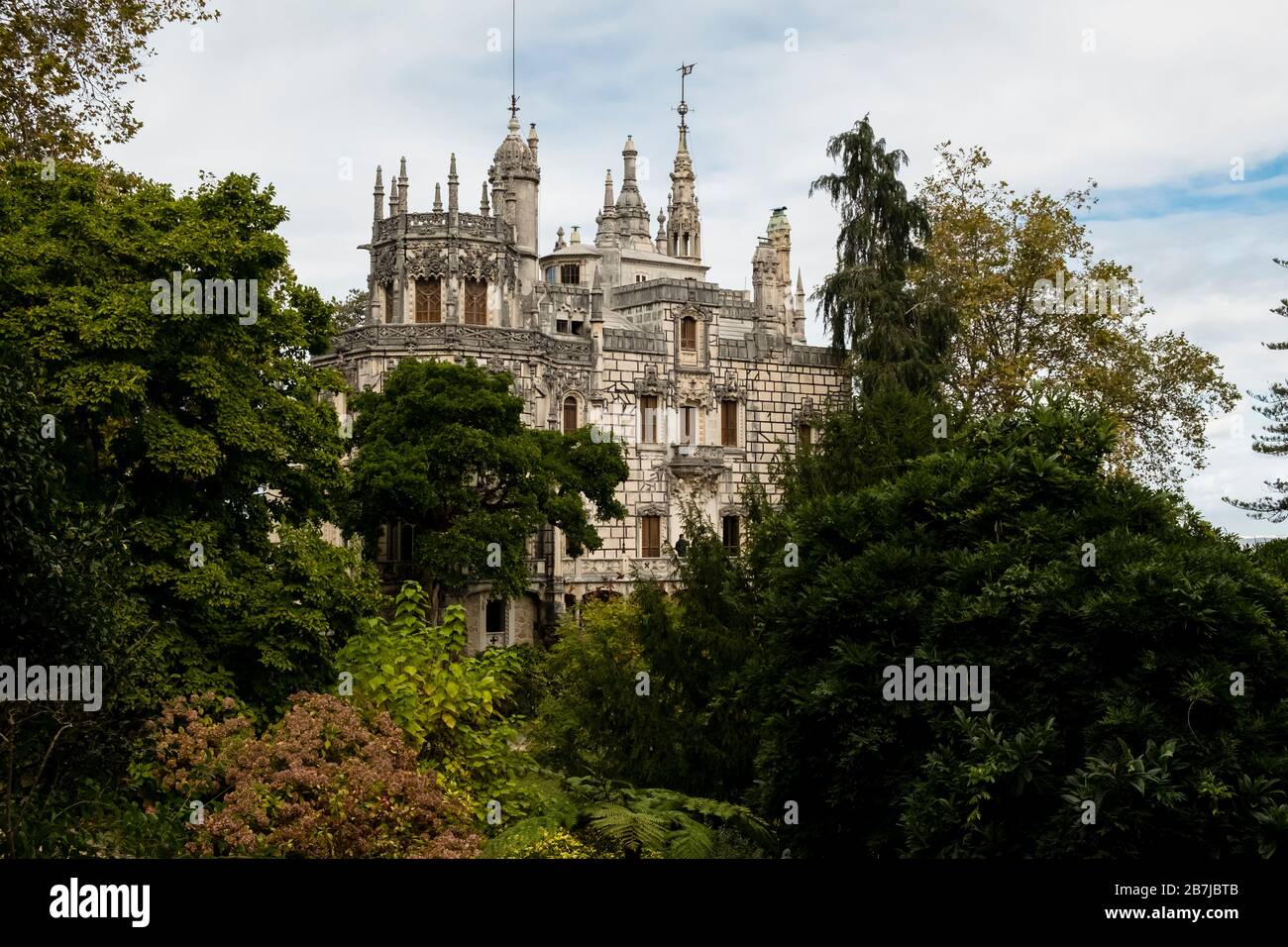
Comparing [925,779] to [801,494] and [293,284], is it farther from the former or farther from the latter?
[293,284]

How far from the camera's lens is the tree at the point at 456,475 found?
4812 centimetres

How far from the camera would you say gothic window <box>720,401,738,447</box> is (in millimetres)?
66000

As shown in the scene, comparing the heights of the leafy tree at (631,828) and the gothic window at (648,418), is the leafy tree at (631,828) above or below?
below

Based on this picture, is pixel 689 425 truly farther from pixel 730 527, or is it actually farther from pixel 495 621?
pixel 495 621

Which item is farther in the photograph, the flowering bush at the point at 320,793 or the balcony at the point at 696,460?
the balcony at the point at 696,460

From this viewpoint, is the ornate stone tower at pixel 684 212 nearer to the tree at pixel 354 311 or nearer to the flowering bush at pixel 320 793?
the tree at pixel 354 311

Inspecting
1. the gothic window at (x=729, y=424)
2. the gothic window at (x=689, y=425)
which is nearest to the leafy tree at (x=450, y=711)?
the gothic window at (x=689, y=425)

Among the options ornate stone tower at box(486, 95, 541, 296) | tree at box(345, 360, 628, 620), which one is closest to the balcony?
ornate stone tower at box(486, 95, 541, 296)

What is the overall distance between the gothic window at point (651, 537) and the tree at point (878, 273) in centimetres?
1121

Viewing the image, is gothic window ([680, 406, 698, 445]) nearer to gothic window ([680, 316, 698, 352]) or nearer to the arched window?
gothic window ([680, 316, 698, 352])

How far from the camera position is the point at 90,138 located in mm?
30984

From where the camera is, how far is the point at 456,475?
48844 mm
